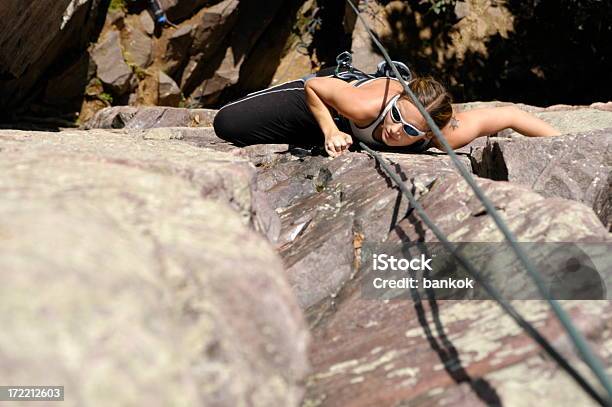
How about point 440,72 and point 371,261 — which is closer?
point 371,261

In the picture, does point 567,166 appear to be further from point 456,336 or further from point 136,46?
point 136,46

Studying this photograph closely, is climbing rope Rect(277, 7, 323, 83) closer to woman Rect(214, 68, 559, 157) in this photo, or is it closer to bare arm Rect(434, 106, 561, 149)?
woman Rect(214, 68, 559, 157)

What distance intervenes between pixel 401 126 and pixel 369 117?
209 mm

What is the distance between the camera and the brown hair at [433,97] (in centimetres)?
348

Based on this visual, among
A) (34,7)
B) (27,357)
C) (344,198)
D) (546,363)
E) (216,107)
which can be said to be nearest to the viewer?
(27,357)

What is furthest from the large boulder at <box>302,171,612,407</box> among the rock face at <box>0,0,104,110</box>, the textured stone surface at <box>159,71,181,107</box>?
the textured stone surface at <box>159,71,181,107</box>

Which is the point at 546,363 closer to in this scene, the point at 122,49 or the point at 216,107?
the point at 122,49

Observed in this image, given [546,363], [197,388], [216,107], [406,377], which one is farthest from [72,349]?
[216,107]

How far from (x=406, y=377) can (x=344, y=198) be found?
145 cm

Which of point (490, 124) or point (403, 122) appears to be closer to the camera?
point (403, 122)

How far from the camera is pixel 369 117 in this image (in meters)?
3.63

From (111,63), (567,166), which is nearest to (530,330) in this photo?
(567,166)

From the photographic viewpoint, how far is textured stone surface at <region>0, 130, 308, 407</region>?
118cm

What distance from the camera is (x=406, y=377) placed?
1.74 metres
